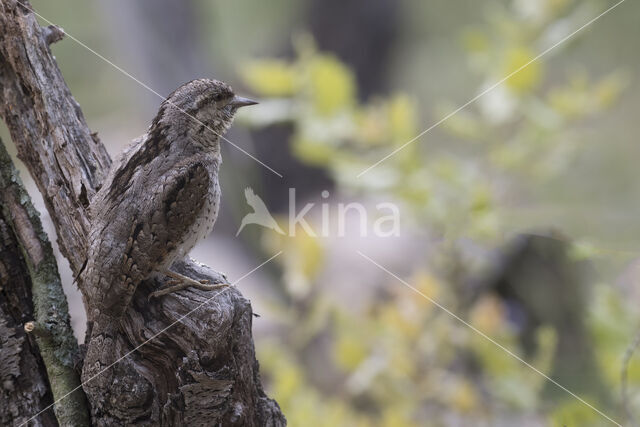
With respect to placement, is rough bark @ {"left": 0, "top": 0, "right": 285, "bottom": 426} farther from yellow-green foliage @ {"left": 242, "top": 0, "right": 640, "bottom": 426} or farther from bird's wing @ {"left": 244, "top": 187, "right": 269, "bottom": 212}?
yellow-green foliage @ {"left": 242, "top": 0, "right": 640, "bottom": 426}

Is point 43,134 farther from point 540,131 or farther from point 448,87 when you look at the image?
point 448,87

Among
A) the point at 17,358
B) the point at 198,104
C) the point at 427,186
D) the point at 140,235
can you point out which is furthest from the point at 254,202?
the point at 427,186

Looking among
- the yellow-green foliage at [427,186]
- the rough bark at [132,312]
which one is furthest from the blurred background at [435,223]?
the rough bark at [132,312]

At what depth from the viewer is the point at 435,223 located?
334 cm

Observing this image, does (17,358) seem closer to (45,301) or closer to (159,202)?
(45,301)

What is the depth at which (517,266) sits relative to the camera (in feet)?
18.0

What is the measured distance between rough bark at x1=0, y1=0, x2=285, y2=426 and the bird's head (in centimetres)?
25

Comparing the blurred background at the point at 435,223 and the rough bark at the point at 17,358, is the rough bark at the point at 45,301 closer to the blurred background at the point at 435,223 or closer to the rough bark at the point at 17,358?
the rough bark at the point at 17,358

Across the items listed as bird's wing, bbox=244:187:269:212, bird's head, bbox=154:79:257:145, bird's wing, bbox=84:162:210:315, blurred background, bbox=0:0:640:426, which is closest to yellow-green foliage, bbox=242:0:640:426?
blurred background, bbox=0:0:640:426

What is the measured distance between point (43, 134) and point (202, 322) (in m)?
0.74

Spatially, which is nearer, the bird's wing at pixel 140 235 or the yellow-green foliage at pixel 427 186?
the bird's wing at pixel 140 235

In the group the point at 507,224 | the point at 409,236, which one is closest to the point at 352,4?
the point at 409,236

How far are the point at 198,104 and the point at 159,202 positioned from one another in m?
0.33

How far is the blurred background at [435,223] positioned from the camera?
3.24m
